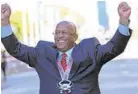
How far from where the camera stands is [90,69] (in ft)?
5.12

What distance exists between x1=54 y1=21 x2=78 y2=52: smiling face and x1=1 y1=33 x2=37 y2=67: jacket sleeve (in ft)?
0.36

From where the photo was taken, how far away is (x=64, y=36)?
158 centimetres

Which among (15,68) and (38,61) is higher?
(38,61)

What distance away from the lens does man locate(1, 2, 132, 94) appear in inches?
61.1

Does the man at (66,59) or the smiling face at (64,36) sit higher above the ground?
the smiling face at (64,36)

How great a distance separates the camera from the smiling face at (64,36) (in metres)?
1.57

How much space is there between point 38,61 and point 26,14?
0.53 meters

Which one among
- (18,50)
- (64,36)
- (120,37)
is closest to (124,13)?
(120,37)

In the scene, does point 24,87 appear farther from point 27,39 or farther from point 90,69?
point 90,69

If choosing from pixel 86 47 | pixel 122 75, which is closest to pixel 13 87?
pixel 122 75

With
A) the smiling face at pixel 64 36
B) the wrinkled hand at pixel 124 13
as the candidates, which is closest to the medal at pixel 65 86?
the smiling face at pixel 64 36

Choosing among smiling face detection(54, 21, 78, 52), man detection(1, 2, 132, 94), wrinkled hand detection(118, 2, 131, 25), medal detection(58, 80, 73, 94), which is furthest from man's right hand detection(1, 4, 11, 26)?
wrinkled hand detection(118, 2, 131, 25)

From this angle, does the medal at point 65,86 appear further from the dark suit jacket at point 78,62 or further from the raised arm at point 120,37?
the raised arm at point 120,37

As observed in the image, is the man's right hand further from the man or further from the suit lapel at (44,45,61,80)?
the suit lapel at (44,45,61,80)
